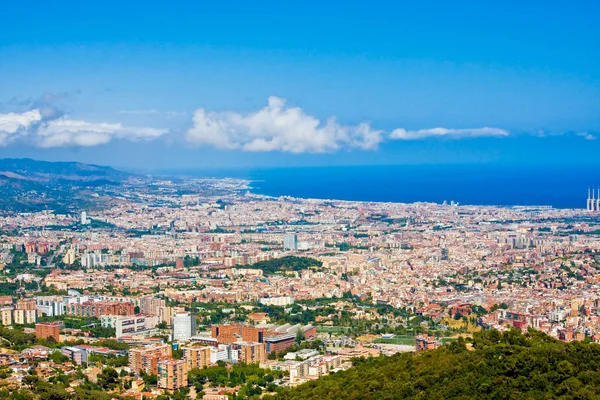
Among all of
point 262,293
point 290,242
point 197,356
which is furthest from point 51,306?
point 290,242

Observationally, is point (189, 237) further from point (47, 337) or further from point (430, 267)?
point (47, 337)

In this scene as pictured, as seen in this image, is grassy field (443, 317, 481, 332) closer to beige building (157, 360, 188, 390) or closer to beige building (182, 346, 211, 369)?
beige building (182, 346, 211, 369)

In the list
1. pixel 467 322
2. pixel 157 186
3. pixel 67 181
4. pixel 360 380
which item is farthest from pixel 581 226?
pixel 67 181

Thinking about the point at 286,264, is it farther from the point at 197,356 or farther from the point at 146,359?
the point at 146,359

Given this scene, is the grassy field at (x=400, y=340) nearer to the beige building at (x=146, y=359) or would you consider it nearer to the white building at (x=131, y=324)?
the beige building at (x=146, y=359)

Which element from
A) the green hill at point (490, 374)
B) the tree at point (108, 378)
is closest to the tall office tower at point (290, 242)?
the tree at point (108, 378)

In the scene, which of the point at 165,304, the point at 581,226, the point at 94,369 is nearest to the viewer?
the point at 94,369
